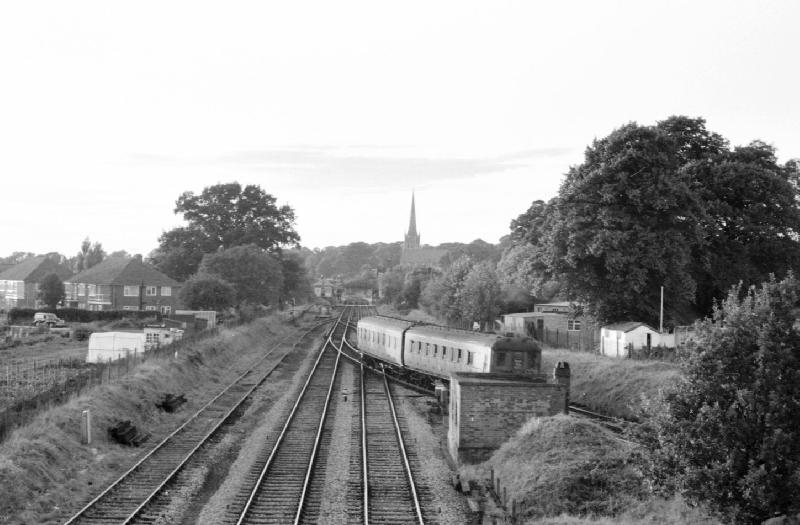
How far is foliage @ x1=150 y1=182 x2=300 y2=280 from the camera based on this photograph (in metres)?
77.2

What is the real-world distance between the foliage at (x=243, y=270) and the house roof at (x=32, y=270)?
28564 mm

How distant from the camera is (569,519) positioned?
1388 cm

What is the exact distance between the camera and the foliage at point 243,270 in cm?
6322

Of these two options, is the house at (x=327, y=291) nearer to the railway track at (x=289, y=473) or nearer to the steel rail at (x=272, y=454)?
A: the steel rail at (x=272, y=454)

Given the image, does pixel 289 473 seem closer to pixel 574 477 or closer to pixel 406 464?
pixel 406 464

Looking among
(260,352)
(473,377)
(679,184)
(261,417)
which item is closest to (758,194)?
(679,184)

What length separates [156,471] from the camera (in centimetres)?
1842

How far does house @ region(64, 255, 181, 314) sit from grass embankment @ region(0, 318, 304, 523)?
1484 inches

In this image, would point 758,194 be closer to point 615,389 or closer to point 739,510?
point 615,389

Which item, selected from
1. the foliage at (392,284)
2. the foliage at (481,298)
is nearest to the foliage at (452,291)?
the foliage at (481,298)

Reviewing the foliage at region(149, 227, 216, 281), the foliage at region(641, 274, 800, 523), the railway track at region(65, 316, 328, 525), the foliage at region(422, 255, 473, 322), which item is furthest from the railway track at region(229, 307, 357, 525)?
the foliage at region(149, 227, 216, 281)

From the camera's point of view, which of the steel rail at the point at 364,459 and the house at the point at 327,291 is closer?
the steel rail at the point at 364,459

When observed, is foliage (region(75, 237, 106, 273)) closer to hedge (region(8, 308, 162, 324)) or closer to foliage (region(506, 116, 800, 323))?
hedge (region(8, 308, 162, 324))

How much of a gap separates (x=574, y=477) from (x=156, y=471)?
10.4 meters
